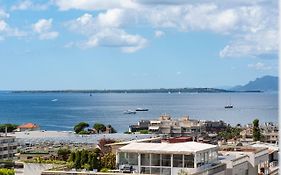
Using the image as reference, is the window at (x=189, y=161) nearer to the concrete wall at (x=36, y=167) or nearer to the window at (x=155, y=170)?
the window at (x=155, y=170)

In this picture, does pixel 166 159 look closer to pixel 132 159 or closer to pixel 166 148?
pixel 166 148

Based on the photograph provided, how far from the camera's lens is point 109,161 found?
14125 mm

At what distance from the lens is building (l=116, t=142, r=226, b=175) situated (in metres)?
13.0

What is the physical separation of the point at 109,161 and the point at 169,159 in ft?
5.14

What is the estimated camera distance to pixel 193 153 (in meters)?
Answer: 12.9

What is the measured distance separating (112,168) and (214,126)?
110 ft

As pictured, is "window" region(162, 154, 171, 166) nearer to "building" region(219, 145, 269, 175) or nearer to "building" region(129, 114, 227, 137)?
"building" region(219, 145, 269, 175)

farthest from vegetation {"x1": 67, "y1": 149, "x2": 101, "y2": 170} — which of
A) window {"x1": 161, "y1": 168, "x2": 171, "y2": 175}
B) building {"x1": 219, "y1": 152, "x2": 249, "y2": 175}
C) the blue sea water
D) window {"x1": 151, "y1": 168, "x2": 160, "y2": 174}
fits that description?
the blue sea water

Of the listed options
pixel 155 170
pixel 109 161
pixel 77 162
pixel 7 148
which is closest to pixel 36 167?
pixel 77 162

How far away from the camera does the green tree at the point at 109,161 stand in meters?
14.0

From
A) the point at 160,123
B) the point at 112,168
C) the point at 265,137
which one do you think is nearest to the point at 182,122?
the point at 160,123

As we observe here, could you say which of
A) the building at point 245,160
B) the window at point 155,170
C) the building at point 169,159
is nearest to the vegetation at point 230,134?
the building at point 245,160

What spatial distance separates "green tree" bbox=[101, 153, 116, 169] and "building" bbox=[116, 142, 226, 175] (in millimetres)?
432

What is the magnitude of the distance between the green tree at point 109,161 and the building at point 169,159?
432mm
